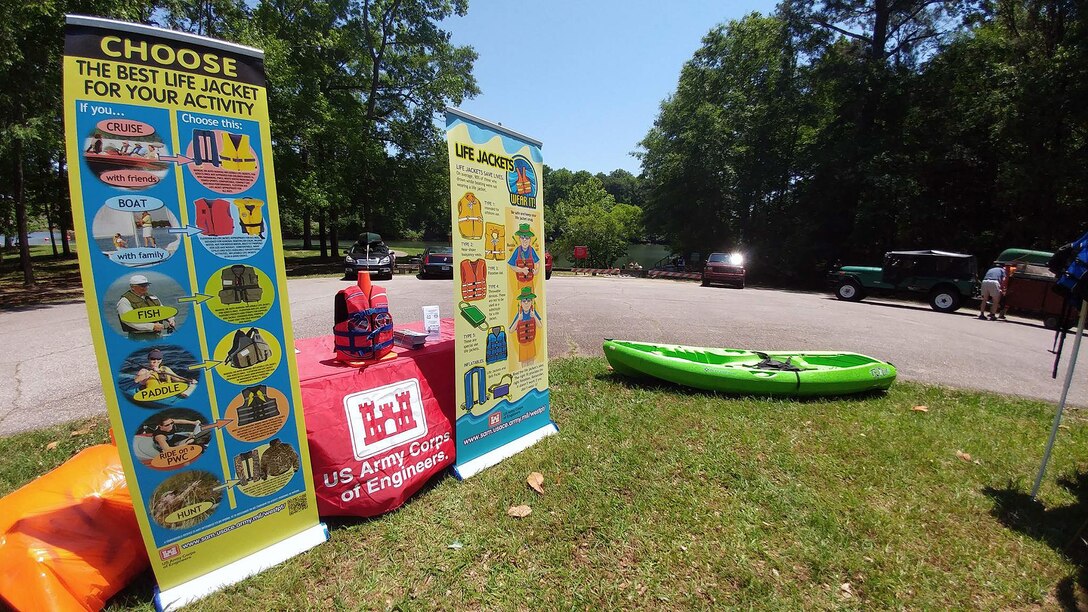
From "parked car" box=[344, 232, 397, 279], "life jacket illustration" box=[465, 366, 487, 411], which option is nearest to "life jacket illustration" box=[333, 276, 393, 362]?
"life jacket illustration" box=[465, 366, 487, 411]

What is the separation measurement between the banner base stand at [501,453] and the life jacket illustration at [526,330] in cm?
88

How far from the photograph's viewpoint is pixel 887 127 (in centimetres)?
2106

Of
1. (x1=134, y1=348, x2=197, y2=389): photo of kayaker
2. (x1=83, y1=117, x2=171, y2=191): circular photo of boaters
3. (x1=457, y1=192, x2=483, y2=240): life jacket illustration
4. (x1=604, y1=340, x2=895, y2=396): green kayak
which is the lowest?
(x1=604, y1=340, x2=895, y2=396): green kayak

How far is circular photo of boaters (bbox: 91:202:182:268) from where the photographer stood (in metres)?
1.90

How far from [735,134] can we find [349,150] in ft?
74.1

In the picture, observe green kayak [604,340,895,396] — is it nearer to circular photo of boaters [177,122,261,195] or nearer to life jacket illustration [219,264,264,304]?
life jacket illustration [219,264,264,304]

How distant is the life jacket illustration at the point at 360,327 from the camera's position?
312 centimetres

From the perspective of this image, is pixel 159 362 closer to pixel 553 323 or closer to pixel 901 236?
pixel 553 323

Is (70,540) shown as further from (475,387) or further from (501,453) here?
(501,453)

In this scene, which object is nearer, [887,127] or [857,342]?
[857,342]

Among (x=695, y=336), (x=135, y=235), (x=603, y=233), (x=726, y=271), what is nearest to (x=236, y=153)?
(x=135, y=235)

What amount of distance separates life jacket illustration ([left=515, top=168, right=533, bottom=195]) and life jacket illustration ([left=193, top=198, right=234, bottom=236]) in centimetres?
209

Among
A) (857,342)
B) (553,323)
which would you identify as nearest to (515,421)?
(553,323)

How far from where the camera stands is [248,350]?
236 centimetres
